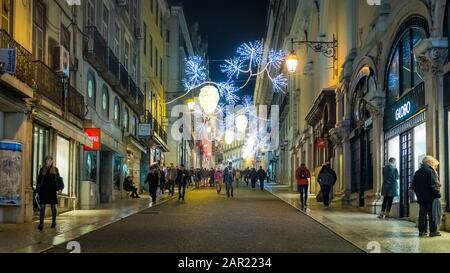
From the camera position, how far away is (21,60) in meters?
17.5

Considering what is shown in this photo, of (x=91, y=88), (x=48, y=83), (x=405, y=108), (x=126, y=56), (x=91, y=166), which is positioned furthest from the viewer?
(x=126, y=56)

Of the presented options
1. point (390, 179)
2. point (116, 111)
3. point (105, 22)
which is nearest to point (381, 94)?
point (390, 179)

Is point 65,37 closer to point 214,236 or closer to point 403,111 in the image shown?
point 403,111

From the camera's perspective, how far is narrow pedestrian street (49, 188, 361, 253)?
1191 cm

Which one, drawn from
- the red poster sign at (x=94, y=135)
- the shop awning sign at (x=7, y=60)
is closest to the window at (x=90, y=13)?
the red poster sign at (x=94, y=135)

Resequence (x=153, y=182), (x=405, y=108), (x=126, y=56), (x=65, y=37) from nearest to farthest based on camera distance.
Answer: (x=405, y=108) < (x=65, y=37) < (x=153, y=182) < (x=126, y=56)

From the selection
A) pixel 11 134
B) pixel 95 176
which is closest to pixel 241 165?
pixel 95 176

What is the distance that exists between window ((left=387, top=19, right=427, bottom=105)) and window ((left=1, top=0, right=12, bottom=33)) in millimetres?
10077

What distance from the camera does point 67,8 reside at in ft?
77.3

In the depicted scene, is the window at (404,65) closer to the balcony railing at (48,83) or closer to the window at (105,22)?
the balcony railing at (48,83)

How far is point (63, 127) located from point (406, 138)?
9.87 meters

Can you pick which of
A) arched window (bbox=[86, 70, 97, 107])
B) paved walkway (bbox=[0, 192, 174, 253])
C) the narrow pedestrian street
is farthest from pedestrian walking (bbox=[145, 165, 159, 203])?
the narrow pedestrian street

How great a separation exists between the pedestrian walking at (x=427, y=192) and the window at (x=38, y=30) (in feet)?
37.4
